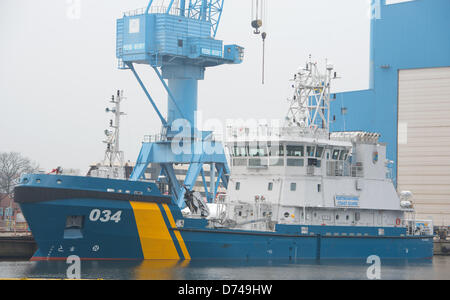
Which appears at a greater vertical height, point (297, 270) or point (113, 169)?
point (113, 169)

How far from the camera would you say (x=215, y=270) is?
2267 centimetres

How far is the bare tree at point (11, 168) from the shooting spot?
56.6m

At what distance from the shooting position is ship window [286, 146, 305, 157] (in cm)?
2730

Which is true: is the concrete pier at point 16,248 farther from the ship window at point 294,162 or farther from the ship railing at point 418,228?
the ship railing at point 418,228

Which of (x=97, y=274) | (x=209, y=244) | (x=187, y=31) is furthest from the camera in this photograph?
(x=187, y=31)

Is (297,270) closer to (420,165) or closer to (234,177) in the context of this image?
(234,177)

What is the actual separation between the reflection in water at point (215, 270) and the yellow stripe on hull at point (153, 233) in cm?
41

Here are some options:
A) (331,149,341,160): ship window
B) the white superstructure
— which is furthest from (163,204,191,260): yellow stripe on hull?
(331,149,341,160): ship window

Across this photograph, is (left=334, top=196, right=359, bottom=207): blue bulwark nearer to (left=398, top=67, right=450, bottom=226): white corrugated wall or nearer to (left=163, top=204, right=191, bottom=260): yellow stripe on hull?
(left=163, top=204, right=191, bottom=260): yellow stripe on hull

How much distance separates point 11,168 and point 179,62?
23.0 meters

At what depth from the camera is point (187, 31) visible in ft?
141

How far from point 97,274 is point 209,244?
5.32m

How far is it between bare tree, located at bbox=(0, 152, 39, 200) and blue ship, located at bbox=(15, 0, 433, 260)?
32.6 metres
